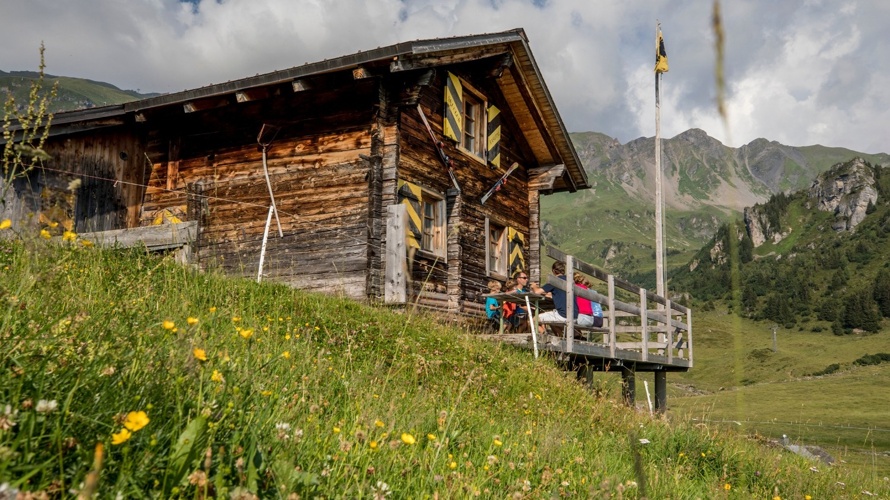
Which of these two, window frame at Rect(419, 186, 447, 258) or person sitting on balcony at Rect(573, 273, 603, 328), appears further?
window frame at Rect(419, 186, 447, 258)

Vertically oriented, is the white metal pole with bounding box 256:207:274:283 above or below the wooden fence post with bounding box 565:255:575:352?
above

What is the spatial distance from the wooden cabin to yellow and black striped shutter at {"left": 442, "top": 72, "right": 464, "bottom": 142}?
3 centimetres

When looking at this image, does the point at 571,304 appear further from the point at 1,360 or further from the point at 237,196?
the point at 1,360

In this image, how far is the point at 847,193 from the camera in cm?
18175

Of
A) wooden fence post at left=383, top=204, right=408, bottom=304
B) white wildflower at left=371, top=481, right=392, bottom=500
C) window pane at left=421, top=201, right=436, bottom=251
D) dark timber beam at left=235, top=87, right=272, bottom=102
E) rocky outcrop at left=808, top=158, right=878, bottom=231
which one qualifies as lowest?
white wildflower at left=371, top=481, right=392, bottom=500

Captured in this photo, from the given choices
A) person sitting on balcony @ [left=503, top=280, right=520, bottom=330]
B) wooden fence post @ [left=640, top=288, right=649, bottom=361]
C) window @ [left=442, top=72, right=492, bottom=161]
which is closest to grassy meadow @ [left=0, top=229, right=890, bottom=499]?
person sitting on balcony @ [left=503, top=280, right=520, bottom=330]

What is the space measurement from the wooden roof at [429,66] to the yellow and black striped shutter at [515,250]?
2427 mm

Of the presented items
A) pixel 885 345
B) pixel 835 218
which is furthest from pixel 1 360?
pixel 835 218

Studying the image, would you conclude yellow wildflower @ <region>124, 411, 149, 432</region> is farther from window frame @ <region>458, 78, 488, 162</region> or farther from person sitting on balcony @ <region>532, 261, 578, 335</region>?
window frame @ <region>458, 78, 488, 162</region>

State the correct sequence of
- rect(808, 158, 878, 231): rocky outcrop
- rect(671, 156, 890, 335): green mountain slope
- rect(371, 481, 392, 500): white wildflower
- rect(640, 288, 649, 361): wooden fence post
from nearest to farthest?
rect(371, 481, 392, 500): white wildflower < rect(640, 288, 649, 361): wooden fence post < rect(671, 156, 890, 335): green mountain slope < rect(808, 158, 878, 231): rocky outcrop

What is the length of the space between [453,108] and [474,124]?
1.47 metres

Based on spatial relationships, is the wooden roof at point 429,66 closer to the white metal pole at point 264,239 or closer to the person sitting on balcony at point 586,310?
the white metal pole at point 264,239

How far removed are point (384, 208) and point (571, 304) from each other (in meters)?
3.62

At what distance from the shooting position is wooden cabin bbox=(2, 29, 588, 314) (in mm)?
11695
